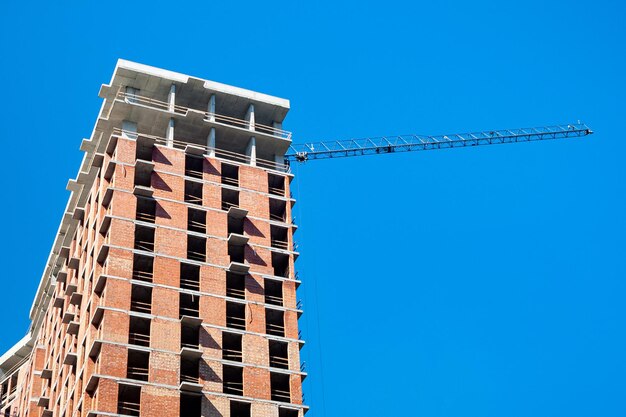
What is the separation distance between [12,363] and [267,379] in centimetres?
5351

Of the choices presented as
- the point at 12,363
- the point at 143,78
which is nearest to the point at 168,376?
the point at 143,78

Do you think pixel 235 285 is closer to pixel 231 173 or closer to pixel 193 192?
pixel 193 192

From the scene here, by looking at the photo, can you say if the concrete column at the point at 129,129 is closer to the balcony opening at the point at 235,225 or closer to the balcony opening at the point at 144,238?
the balcony opening at the point at 144,238

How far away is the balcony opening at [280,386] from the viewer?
89688 mm

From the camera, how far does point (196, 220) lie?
316ft

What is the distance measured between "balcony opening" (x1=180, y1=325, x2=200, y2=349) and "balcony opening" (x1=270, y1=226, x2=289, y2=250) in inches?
498

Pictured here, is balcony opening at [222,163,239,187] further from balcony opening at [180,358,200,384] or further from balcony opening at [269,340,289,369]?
balcony opening at [180,358,200,384]

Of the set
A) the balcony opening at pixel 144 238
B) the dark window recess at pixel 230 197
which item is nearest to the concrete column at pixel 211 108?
the dark window recess at pixel 230 197

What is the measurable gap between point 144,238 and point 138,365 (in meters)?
11.9

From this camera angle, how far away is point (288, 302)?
94.8 meters

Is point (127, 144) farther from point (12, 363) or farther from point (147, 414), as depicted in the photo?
point (12, 363)

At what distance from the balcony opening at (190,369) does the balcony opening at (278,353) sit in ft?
22.0

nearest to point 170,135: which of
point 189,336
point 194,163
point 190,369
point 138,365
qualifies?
point 194,163

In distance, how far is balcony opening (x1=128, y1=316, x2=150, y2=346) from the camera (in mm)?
87375
